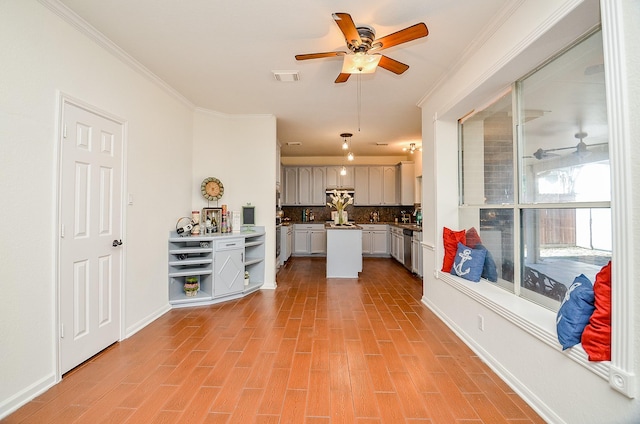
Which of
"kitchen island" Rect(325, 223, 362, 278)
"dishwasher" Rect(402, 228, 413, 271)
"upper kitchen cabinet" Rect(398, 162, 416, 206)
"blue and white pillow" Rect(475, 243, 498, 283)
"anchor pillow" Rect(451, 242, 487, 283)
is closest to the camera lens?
"blue and white pillow" Rect(475, 243, 498, 283)

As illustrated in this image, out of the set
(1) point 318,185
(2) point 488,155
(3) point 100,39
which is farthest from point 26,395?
(1) point 318,185

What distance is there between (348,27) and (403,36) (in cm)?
42

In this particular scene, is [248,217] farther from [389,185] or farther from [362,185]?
[389,185]

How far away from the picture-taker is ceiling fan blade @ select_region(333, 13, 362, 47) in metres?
1.82

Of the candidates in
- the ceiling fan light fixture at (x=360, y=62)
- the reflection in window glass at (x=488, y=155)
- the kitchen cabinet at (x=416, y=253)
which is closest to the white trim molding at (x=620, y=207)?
the reflection in window glass at (x=488, y=155)

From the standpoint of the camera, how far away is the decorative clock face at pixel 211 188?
4242mm

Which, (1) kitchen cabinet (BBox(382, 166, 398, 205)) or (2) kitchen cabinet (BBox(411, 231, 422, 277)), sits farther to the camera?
(1) kitchen cabinet (BBox(382, 166, 398, 205))

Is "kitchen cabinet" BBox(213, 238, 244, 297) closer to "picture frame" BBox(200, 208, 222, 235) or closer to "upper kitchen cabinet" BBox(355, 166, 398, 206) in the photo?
"picture frame" BBox(200, 208, 222, 235)

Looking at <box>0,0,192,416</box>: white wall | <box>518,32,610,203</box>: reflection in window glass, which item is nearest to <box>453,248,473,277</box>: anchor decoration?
<box>518,32,610,203</box>: reflection in window glass

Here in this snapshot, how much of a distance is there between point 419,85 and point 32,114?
12.0 ft

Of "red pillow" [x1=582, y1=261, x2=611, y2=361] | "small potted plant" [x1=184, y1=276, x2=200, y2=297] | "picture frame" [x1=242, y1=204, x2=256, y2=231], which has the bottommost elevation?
"small potted plant" [x1=184, y1=276, x2=200, y2=297]

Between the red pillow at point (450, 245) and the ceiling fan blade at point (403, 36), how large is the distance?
212 centimetres

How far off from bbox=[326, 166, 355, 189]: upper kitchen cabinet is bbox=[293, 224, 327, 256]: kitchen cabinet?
1.23 metres

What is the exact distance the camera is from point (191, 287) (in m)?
3.82
